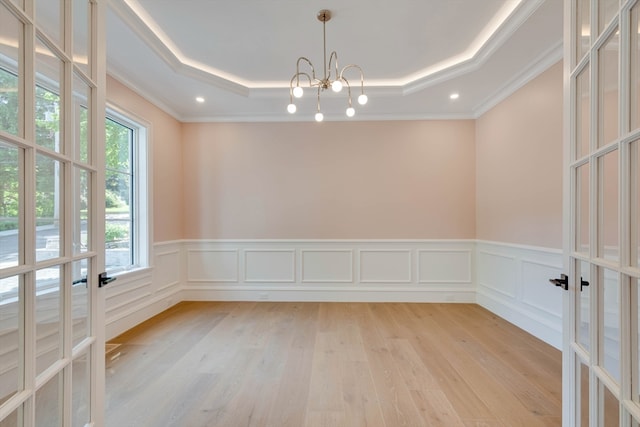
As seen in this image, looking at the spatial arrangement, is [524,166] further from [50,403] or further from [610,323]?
[50,403]

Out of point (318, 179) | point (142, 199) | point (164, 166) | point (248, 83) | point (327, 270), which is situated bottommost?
point (327, 270)

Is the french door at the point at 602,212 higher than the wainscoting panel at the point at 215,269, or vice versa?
the french door at the point at 602,212

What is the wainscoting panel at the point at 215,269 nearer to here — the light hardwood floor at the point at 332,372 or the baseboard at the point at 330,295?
the baseboard at the point at 330,295

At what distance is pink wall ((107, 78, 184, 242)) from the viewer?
3433 mm

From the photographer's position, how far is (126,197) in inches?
134

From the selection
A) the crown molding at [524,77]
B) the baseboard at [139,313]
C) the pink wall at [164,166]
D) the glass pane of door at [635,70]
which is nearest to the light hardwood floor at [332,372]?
the baseboard at [139,313]

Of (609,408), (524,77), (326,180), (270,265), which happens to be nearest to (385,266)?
(326,180)

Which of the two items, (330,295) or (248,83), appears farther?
(330,295)

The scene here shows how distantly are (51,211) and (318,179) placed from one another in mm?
3338

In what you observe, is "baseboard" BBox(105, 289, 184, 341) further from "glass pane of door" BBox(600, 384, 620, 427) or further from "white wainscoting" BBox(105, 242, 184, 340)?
"glass pane of door" BBox(600, 384, 620, 427)

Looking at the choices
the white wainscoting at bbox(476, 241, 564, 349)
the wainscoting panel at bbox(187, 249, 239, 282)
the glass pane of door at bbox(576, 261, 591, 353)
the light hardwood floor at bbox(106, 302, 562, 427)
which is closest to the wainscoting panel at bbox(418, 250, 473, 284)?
the white wainscoting at bbox(476, 241, 564, 349)

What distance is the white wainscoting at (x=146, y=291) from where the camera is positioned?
9.58 ft

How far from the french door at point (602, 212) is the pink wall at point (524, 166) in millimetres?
1802

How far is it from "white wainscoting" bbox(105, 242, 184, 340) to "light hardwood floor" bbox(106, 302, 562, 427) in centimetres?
16
